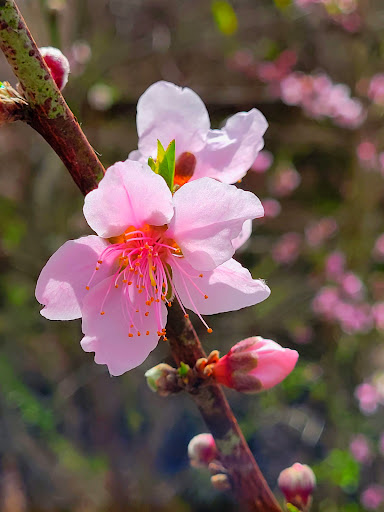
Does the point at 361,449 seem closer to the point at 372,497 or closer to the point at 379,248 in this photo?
the point at 372,497

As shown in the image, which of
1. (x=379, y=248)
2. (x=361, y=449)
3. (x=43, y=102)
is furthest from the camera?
(x=379, y=248)

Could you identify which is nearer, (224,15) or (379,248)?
(224,15)

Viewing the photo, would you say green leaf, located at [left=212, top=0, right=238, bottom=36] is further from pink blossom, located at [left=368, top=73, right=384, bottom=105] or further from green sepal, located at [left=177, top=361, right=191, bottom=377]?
pink blossom, located at [left=368, top=73, right=384, bottom=105]

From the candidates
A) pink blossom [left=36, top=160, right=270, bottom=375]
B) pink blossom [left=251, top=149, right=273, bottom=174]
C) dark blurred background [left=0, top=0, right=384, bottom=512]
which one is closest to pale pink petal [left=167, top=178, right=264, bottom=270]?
pink blossom [left=36, top=160, right=270, bottom=375]

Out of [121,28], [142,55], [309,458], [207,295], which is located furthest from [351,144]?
[207,295]

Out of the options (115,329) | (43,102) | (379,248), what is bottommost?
(379,248)

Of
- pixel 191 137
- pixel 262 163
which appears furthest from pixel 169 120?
pixel 262 163

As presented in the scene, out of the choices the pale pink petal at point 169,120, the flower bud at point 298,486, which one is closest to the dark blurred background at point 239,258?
the flower bud at point 298,486
